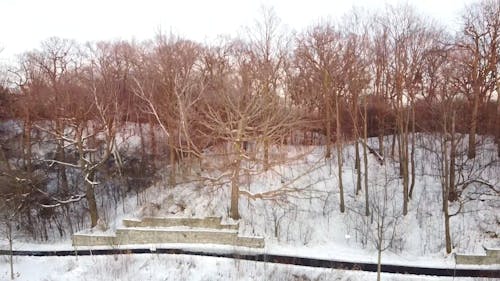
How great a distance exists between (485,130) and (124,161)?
23934mm

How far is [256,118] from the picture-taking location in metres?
17.8

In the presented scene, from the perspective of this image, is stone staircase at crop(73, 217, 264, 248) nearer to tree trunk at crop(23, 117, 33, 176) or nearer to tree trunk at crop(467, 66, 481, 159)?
tree trunk at crop(23, 117, 33, 176)

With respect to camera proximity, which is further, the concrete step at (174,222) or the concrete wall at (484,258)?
the concrete step at (174,222)

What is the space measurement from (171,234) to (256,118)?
692 centimetres

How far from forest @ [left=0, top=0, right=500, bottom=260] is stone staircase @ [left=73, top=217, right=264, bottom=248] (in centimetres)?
167

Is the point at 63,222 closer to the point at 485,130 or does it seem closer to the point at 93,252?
the point at 93,252

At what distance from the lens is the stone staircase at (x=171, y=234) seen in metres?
15.0

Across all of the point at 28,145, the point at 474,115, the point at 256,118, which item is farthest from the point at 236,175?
the point at 28,145

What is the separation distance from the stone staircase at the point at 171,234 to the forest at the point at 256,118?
1667 mm

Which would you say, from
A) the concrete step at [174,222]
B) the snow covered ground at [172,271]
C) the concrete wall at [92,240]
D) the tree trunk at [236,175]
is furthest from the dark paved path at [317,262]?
the tree trunk at [236,175]

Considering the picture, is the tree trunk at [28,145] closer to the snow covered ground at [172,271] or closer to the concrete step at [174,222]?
the concrete step at [174,222]

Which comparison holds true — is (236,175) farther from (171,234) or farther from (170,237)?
(170,237)

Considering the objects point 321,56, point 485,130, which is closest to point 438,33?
point 321,56

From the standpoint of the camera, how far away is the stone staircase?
49.3 feet
